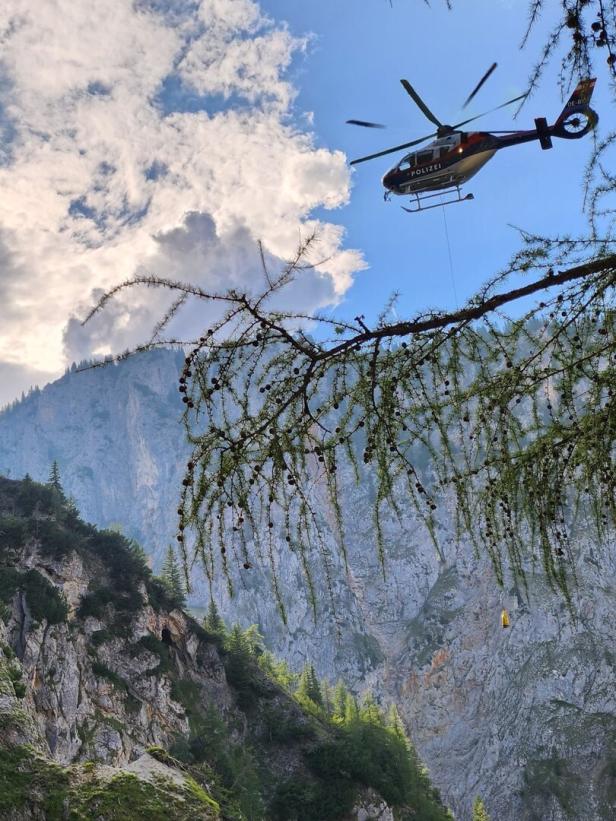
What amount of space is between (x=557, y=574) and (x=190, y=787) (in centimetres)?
695

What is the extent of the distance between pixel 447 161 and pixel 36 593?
26.2 meters

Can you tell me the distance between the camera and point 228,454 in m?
2.75

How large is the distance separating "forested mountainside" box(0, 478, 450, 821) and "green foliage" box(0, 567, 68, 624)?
62mm

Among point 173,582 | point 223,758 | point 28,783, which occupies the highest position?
point 173,582

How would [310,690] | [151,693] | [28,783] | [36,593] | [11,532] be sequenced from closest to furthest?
1. [28,783]
2. [36,593]
3. [151,693]
4. [11,532]
5. [310,690]

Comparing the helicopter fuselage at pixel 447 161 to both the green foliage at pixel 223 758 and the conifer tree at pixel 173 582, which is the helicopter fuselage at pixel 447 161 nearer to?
the green foliage at pixel 223 758

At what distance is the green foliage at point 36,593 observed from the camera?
28266 millimetres

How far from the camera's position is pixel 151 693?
105ft

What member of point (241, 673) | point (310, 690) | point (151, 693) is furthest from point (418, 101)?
point (310, 690)

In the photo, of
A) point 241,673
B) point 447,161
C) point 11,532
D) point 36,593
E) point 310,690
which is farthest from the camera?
point 310,690

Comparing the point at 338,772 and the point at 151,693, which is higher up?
the point at 151,693

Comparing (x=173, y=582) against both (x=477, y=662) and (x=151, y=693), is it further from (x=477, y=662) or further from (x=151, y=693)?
(x=477, y=662)

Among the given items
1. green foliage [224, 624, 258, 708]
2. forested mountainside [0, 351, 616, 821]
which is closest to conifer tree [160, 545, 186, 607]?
green foliage [224, 624, 258, 708]

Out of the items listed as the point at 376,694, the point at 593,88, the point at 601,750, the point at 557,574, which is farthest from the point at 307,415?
the point at 376,694
